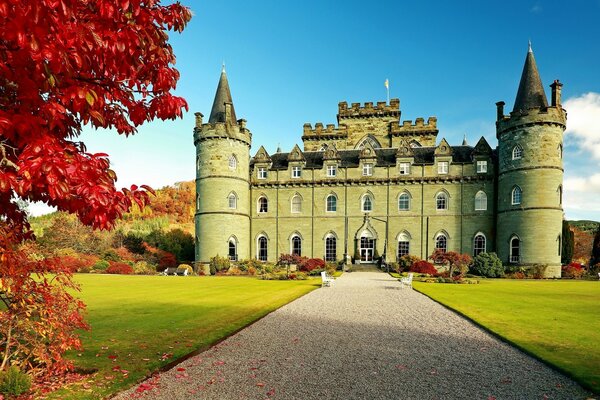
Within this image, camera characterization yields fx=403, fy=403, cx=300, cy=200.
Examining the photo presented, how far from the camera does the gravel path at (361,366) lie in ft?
20.7

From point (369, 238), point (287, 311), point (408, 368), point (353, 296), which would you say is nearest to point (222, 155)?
point (369, 238)

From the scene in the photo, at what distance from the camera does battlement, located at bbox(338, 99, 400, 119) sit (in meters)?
49.8

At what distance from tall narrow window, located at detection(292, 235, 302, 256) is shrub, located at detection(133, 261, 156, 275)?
1389cm

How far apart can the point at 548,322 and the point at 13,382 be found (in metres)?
12.9

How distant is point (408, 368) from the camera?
24.7ft

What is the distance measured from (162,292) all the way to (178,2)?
16.5 meters

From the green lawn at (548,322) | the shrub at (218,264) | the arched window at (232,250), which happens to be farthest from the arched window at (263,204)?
the green lawn at (548,322)

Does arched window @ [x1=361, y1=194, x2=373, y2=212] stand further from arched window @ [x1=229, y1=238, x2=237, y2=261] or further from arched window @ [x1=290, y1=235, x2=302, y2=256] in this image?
arched window @ [x1=229, y1=238, x2=237, y2=261]

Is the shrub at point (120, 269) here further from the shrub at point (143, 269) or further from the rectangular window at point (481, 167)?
the rectangular window at point (481, 167)

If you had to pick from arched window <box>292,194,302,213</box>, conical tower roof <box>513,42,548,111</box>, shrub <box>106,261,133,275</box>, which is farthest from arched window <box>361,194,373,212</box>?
shrub <box>106,261,133,275</box>

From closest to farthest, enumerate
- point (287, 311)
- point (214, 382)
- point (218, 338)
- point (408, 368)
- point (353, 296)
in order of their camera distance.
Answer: point (214, 382) → point (408, 368) → point (218, 338) → point (287, 311) → point (353, 296)

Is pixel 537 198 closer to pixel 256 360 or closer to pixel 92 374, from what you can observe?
pixel 256 360

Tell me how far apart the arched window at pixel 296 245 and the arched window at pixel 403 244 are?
10.1m

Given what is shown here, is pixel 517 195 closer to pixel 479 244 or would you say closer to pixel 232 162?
pixel 479 244
